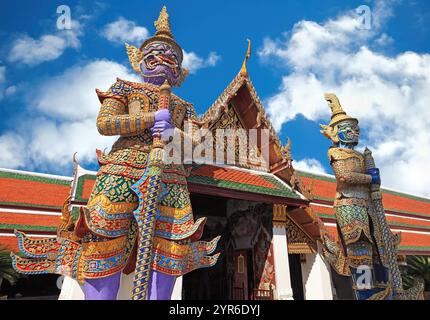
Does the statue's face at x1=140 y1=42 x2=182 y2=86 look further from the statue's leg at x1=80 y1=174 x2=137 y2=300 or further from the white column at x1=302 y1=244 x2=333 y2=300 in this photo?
the white column at x1=302 y1=244 x2=333 y2=300

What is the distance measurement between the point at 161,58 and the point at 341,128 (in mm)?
3512

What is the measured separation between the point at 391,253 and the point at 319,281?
1.88 m

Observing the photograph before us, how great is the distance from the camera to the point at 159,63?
3.67 metres

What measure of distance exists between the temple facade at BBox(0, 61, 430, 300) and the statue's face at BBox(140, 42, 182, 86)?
5.33ft

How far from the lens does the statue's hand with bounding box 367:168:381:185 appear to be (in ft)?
16.5

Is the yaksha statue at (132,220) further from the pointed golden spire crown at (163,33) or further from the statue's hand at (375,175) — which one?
the statue's hand at (375,175)

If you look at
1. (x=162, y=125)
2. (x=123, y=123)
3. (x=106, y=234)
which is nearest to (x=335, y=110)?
(x=162, y=125)

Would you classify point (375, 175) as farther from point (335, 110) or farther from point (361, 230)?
point (335, 110)

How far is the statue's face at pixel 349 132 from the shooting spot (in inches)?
209

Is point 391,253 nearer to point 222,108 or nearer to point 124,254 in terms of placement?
point 222,108

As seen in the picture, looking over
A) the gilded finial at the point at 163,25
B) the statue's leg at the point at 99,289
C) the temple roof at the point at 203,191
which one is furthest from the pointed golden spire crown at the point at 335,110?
the statue's leg at the point at 99,289

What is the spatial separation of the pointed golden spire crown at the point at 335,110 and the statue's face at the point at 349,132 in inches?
3.7
